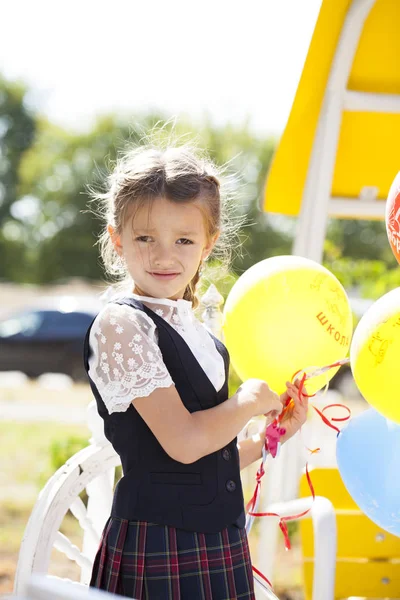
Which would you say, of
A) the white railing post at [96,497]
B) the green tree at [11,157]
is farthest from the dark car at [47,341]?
the green tree at [11,157]

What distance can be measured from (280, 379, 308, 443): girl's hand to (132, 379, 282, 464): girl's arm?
1.00ft

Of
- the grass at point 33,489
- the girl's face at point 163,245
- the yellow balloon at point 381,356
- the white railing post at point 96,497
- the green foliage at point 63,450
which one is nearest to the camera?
the girl's face at point 163,245

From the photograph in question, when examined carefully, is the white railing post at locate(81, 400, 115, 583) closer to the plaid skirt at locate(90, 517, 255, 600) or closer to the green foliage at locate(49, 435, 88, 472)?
the plaid skirt at locate(90, 517, 255, 600)

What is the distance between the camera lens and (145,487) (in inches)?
60.4

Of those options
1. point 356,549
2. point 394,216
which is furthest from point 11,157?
point 394,216

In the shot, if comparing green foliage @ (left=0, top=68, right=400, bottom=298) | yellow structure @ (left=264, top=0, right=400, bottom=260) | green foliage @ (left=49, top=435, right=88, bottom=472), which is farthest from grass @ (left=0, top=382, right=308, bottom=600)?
green foliage @ (left=0, top=68, right=400, bottom=298)

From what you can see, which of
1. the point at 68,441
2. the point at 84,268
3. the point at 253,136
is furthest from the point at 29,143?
the point at 68,441

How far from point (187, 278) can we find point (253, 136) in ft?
89.3

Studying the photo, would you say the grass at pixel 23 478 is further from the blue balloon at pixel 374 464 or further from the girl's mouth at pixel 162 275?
the girl's mouth at pixel 162 275

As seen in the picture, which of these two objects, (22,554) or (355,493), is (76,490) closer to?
(22,554)

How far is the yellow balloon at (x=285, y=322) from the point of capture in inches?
71.6

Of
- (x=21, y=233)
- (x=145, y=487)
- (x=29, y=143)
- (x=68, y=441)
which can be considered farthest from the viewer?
(x=29, y=143)

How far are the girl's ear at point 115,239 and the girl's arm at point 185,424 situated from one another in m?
0.35

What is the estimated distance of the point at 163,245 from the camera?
5.16 ft
